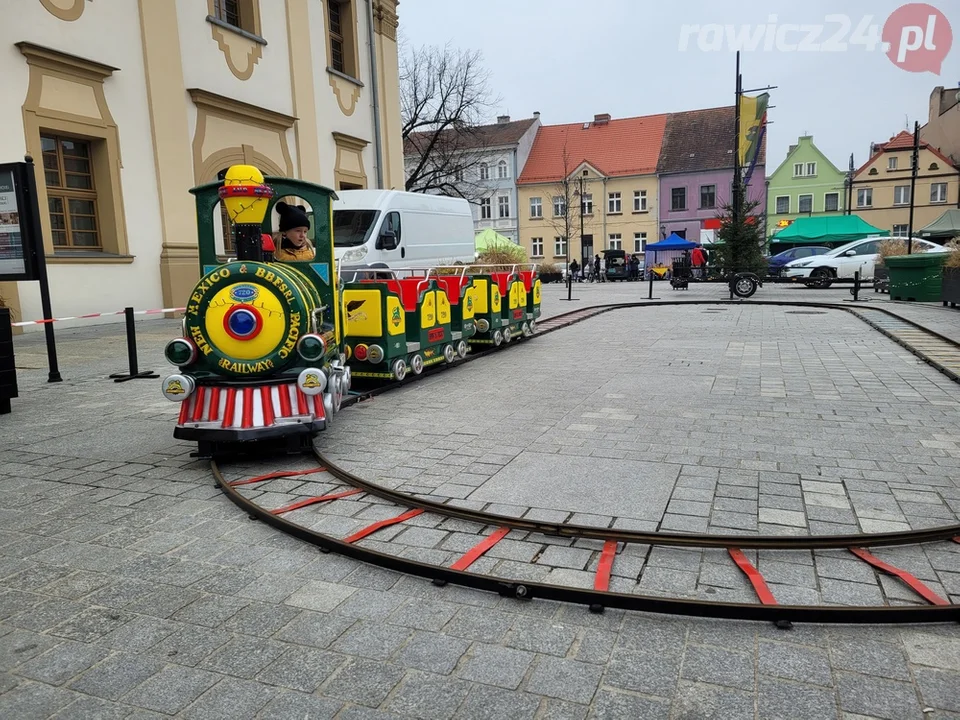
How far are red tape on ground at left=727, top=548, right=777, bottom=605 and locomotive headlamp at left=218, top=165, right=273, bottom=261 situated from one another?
160 inches

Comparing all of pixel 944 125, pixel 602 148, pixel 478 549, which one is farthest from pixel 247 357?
pixel 944 125

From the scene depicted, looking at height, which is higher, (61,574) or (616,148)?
(616,148)

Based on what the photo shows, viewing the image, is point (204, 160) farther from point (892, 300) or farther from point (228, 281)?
point (892, 300)

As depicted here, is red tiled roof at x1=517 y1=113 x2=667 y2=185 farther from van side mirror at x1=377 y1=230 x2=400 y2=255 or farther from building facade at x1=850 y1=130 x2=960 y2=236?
van side mirror at x1=377 y1=230 x2=400 y2=255

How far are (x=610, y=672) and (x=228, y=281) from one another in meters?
3.93

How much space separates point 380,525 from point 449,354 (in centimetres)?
600

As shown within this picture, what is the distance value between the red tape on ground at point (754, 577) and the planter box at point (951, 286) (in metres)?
15.5

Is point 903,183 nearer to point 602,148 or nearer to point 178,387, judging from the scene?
point 602,148

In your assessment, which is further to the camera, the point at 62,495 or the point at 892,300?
the point at 892,300

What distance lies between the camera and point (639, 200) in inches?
2194

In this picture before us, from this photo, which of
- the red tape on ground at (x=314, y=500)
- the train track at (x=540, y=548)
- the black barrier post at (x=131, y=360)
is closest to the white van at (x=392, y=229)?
the black barrier post at (x=131, y=360)

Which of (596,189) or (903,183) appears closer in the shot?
(903,183)

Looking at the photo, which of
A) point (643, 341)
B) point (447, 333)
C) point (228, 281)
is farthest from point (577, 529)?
point (643, 341)

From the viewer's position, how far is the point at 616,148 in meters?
57.8
